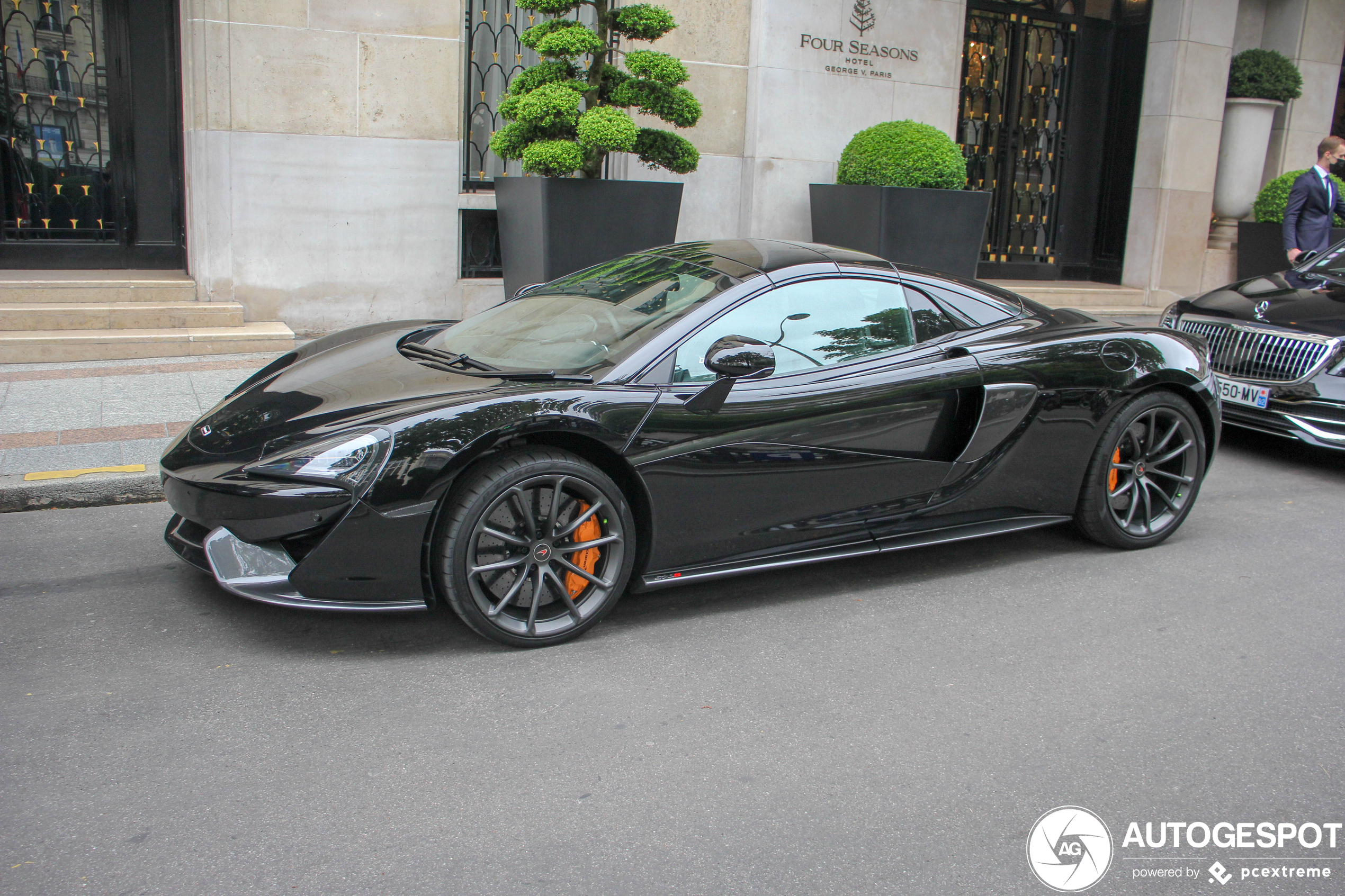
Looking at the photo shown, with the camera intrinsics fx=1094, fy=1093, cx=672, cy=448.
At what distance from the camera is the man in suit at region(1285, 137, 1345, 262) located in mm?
10391

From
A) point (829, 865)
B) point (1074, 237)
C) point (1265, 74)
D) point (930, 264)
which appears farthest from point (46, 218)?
point (1265, 74)

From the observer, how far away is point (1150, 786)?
3.10m

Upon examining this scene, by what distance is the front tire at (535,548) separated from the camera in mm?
3658

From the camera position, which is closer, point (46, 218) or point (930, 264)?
point (46, 218)

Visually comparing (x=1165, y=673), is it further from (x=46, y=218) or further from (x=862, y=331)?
(x=46, y=218)

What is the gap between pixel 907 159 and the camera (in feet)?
33.0

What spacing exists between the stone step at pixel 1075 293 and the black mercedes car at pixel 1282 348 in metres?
4.57

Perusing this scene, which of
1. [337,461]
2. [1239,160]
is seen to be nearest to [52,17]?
[337,461]

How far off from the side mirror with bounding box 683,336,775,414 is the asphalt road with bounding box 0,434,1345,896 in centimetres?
86

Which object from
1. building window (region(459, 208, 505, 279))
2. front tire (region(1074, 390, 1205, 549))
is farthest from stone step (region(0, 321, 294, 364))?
front tire (region(1074, 390, 1205, 549))

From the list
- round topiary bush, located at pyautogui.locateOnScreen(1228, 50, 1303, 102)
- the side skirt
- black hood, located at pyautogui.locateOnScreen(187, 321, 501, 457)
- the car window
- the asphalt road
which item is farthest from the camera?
round topiary bush, located at pyautogui.locateOnScreen(1228, 50, 1303, 102)

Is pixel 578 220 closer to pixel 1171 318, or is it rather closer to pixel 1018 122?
pixel 1171 318

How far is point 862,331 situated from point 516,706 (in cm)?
208

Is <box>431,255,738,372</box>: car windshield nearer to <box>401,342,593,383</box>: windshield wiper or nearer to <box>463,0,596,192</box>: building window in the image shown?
<box>401,342,593,383</box>: windshield wiper
